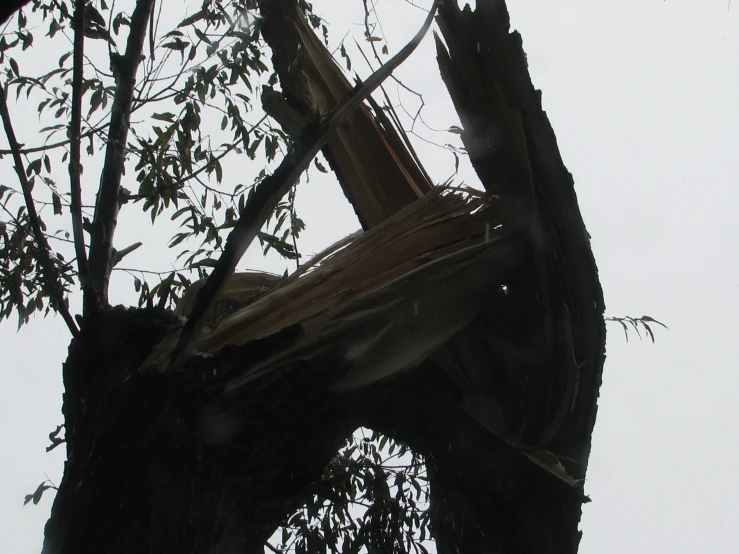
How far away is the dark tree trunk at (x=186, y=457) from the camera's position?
1.53 meters

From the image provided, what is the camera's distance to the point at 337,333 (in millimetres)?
1736

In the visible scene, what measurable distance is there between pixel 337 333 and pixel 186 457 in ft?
1.42

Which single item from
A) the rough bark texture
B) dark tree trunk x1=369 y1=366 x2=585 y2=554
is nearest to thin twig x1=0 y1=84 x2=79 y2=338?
the rough bark texture

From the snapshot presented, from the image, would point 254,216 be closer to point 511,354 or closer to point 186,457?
point 186,457

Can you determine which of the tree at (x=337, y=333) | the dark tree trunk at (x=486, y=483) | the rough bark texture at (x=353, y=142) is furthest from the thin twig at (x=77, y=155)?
the dark tree trunk at (x=486, y=483)

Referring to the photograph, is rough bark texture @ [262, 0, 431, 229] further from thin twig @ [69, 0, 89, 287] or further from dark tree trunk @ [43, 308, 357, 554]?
dark tree trunk @ [43, 308, 357, 554]

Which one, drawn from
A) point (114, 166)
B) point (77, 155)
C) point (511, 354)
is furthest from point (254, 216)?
point (114, 166)

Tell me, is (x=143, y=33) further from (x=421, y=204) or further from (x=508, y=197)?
(x=508, y=197)

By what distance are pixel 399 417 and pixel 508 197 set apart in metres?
0.74

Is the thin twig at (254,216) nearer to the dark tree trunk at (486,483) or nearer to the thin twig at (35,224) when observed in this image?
the thin twig at (35,224)

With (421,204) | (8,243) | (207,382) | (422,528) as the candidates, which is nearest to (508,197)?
(421,204)

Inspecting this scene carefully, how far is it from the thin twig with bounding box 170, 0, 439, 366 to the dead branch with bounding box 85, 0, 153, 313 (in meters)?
0.52

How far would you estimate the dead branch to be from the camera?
7.98 feet

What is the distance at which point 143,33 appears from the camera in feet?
9.84
